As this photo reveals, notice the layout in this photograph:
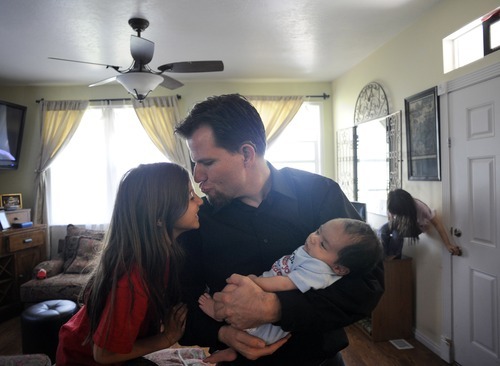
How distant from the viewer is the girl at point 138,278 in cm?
107

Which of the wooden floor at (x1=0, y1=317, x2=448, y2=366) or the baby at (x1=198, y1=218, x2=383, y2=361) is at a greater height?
the baby at (x1=198, y1=218, x2=383, y2=361)

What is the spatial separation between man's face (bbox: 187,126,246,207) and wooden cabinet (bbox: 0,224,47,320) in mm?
4057

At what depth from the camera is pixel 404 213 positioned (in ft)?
9.89

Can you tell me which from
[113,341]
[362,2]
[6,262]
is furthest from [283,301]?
[6,262]

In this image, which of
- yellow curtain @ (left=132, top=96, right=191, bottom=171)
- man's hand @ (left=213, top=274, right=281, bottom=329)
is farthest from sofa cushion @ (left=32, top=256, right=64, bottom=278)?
man's hand @ (left=213, top=274, right=281, bottom=329)

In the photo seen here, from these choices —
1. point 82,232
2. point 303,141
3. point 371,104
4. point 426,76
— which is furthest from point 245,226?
point 303,141

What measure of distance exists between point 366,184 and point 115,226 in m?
3.64

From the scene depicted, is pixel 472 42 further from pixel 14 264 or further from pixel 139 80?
pixel 14 264

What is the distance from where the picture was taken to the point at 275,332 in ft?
3.26

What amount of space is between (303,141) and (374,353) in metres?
3.26

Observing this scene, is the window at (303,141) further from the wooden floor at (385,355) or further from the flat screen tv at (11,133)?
the flat screen tv at (11,133)

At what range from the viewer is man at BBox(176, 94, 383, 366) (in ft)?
3.14

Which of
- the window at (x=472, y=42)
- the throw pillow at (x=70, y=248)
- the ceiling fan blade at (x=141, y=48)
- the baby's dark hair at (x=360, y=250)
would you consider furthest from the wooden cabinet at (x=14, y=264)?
the window at (x=472, y=42)

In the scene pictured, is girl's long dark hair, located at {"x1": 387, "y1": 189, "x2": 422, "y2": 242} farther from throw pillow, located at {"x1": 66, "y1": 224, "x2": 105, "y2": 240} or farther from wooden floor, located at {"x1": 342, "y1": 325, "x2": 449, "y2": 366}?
throw pillow, located at {"x1": 66, "y1": 224, "x2": 105, "y2": 240}
